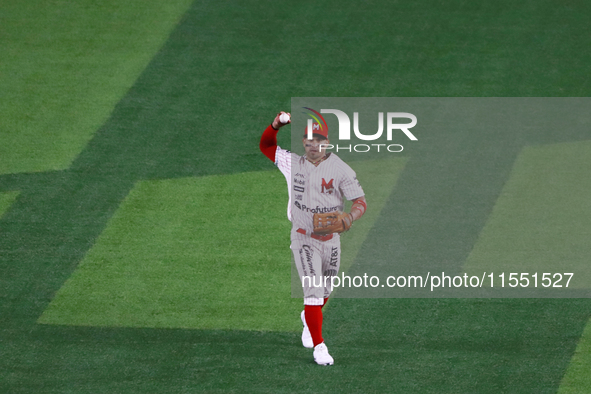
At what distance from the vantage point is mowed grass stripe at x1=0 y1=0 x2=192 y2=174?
10.1 meters

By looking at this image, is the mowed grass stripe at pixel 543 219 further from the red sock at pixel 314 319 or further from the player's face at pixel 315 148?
the player's face at pixel 315 148

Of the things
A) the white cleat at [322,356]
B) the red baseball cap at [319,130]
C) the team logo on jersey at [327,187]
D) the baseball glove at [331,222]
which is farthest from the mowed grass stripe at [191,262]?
the red baseball cap at [319,130]

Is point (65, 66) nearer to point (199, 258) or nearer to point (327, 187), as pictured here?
point (199, 258)

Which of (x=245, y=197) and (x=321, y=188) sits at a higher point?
(x=321, y=188)

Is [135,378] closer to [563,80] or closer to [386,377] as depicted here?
[386,377]

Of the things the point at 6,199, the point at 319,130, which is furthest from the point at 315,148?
the point at 6,199

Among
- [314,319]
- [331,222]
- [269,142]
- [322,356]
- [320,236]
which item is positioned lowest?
[322,356]

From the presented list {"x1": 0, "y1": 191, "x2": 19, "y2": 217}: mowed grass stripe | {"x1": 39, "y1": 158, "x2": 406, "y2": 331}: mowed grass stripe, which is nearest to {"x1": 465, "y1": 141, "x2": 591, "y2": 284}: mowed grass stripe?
{"x1": 39, "y1": 158, "x2": 406, "y2": 331}: mowed grass stripe

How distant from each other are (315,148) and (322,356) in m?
1.58

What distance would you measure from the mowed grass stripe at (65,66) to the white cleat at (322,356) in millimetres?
4446

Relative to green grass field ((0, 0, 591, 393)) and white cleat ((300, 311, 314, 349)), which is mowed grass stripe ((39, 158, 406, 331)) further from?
white cleat ((300, 311, 314, 349))

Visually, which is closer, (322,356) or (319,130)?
(319,130)

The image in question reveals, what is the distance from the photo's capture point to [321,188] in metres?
6.31

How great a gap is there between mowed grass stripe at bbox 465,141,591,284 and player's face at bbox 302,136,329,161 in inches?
93.1
